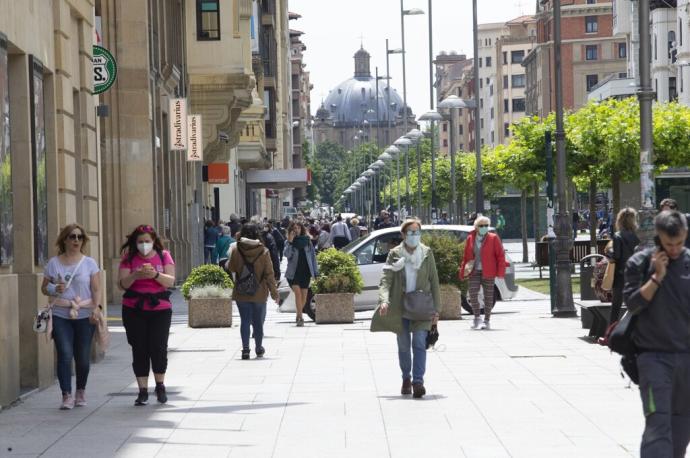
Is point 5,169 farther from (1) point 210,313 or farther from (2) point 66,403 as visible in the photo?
(1) point 210,313

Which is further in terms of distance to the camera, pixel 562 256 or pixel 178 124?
pixel 178 124

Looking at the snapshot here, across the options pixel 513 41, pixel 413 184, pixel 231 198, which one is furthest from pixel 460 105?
pixel 513 41

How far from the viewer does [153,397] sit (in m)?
14.9

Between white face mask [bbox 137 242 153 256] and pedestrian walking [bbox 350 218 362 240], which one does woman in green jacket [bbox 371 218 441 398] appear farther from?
pedestrian walking [bbox 350 218 362 240]

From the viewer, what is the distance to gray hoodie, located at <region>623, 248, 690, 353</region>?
839 cm

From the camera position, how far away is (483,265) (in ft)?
79.1

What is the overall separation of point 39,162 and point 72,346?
8.76 ft

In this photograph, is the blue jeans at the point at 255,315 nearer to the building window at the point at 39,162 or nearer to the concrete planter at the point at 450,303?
the building window at the point at 39,162

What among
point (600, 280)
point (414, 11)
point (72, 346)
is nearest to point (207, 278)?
point (600, 280)

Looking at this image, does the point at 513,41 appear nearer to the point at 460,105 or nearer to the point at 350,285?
the point at 460,105

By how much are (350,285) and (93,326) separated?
477 inches

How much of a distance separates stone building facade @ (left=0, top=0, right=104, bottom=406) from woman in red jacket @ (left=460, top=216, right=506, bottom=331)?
6492 millimetres

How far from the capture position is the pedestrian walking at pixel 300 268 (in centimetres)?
2647

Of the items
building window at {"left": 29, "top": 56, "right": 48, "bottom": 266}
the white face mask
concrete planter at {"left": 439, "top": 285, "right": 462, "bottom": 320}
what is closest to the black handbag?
the white face mask
